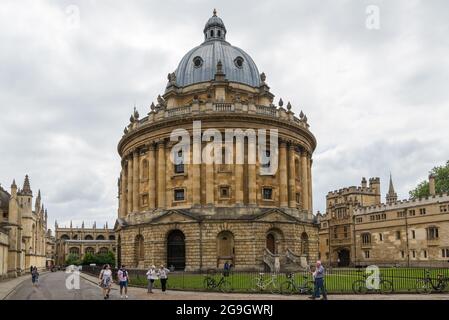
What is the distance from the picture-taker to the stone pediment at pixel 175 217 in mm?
49875

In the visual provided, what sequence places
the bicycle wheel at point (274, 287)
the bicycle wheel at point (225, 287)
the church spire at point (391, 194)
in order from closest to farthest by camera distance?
the bicycle wheel at point (274, 287) → the bicycle wheel at point (225, 287) → the church spire at point (391, 194)

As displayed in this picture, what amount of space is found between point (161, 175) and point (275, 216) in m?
12.8

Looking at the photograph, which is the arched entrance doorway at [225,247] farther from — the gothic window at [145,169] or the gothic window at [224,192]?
the gothic window at [145,169]

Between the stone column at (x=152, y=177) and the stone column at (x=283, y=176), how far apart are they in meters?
13.4

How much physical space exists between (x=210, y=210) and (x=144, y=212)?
8441mm

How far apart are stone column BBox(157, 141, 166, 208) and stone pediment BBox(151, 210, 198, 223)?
1.99 metres

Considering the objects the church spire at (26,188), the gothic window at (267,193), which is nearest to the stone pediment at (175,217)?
the gothic window at (267,193)

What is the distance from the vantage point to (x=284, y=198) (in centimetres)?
5306

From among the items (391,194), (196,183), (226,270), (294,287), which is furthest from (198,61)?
(391,194)

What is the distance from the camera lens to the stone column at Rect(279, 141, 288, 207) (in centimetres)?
5300

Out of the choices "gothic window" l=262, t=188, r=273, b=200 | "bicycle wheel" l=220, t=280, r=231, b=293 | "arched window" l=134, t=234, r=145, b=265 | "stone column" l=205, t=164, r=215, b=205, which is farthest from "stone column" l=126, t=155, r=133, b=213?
"bicycle wheel" l=220, t=280, r=231, b=293

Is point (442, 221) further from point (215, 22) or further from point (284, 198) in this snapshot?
point (215, 22)
